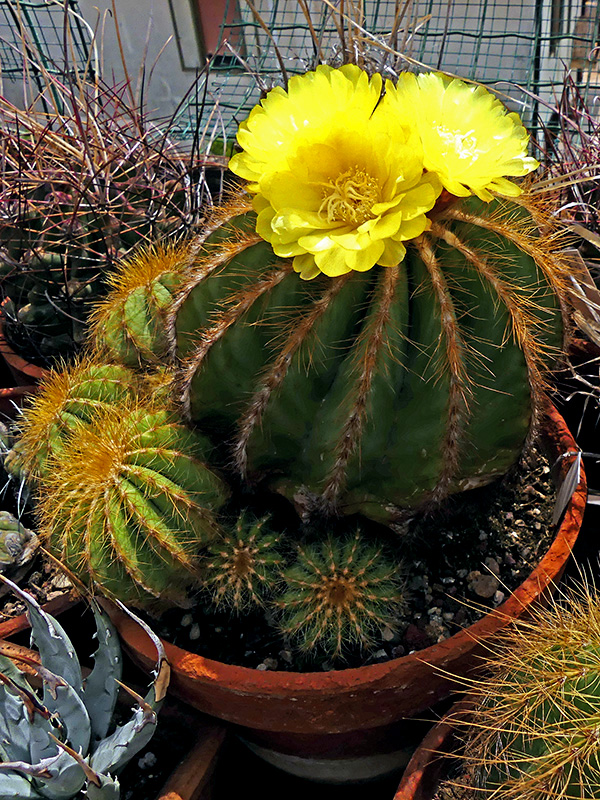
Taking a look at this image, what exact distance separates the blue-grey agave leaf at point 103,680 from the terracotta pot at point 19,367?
21.0 inches

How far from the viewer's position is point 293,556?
826mm

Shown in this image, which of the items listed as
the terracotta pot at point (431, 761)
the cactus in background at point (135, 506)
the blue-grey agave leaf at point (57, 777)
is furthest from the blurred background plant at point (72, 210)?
the terracotta pot at point (431, 761)

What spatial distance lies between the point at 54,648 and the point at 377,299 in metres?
0.52

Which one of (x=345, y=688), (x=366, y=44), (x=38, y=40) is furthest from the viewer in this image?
(x=38, y=40)

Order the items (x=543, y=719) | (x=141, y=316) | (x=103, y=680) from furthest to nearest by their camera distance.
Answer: (x=141, y=316)
(x=103, y=680)
(x=543, y=719)

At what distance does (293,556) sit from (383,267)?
354 mm

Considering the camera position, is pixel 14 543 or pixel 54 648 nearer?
pixel 54 648

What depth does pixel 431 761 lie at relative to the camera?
2.34 feet

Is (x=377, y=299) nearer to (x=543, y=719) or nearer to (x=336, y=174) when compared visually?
(x=336, y=174)

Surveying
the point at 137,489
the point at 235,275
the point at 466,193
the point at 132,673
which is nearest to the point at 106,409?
the point at 137,489

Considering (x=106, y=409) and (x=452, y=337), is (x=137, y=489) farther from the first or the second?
(x=452, y=337)

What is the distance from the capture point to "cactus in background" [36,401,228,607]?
74cm

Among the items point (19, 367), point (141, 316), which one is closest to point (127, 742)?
point (141, 316)

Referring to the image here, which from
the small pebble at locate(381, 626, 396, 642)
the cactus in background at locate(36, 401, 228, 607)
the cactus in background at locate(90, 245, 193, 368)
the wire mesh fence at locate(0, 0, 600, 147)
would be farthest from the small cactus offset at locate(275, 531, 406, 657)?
the wire mesh fence at locate(0, 0, 600, 147)
